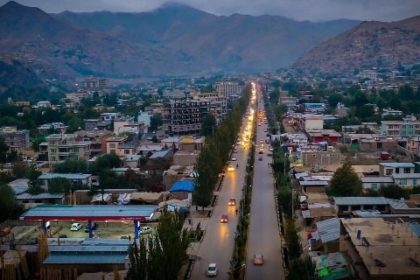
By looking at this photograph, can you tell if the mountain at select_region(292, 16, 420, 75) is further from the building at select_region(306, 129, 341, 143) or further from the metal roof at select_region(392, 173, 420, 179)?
the metal roof at select_region(392, 173, 420, 179)

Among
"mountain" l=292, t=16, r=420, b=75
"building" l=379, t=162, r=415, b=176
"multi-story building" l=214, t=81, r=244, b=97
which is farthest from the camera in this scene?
"mountain" l=292, t=16, r=420, b=75

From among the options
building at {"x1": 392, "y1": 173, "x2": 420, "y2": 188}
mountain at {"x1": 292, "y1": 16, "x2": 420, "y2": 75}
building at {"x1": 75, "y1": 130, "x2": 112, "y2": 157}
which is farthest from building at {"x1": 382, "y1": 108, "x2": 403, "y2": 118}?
mountain at {"x1": 292, "y1": 16, "x2": 420, "y2": 75}

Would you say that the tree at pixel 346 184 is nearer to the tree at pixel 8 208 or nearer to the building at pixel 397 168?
the building at pixel 397 168

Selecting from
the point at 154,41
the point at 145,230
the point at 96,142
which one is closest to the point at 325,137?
the point at 96,142

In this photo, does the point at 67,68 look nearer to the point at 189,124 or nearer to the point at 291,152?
the point at 189,124

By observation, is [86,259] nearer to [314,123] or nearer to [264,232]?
[264,232]
